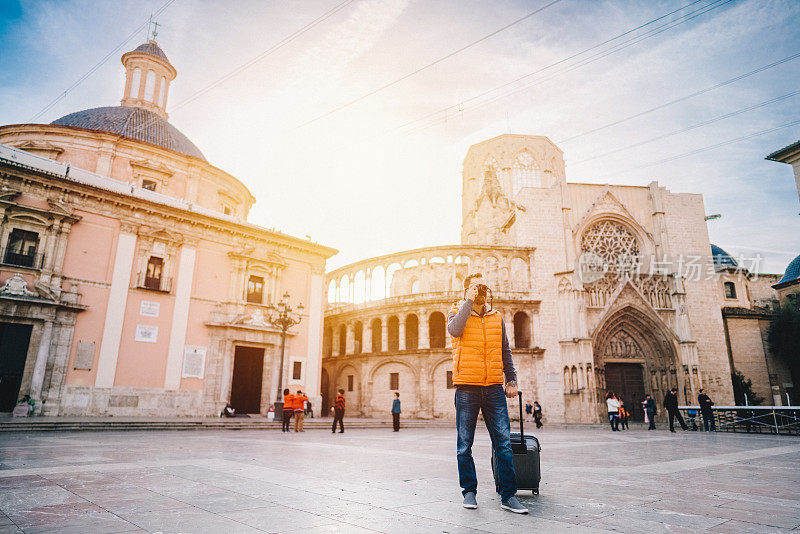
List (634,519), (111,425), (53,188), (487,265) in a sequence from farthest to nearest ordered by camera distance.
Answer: (487,265)
(53,188)
(111,425)
(634,519)

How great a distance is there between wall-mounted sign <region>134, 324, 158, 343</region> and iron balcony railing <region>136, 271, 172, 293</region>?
166 centimetres

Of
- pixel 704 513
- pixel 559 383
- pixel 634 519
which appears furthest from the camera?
pixel 559 383

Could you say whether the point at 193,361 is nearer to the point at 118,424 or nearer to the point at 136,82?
the point at 118,424

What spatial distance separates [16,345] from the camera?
61.4 ft

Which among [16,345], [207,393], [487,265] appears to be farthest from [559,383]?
[16,345]

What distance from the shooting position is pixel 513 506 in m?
3.49

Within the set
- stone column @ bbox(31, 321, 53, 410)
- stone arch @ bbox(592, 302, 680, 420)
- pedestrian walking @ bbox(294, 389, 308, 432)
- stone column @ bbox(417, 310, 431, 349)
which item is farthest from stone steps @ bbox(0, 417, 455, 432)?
stone arch @ bbox(592, 302, 680, 420)

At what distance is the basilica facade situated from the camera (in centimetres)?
2748

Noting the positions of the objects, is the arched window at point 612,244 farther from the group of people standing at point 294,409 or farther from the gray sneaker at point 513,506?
the gray sneaker at point 513,506

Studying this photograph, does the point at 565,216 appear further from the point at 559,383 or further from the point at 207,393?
the point at 207,393

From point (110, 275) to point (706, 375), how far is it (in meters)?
33.9

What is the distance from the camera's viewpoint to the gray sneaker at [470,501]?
11.6 ft

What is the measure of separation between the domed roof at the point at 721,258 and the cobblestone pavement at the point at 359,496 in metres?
37.6

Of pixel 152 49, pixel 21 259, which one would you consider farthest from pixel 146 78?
pixel 21 259
